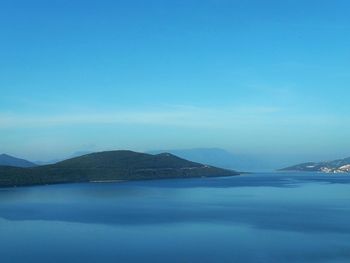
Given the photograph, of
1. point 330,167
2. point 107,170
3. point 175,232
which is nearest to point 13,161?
point 107,170

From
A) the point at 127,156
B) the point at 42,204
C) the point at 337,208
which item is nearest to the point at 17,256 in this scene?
the point at 42,204

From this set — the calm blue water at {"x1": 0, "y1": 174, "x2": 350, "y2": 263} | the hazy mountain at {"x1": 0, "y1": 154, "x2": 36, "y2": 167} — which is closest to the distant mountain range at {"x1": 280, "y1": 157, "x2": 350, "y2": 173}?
the hazy mountain at {"x1": 0, "y1": 154, "x2": 36, "y2": 167}

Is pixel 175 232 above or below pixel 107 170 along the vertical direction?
below

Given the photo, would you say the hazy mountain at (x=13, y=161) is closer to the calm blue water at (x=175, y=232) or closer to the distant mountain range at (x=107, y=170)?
the distant mountain range at (x=107, y=170)

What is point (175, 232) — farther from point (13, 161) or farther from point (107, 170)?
point (13, 161)

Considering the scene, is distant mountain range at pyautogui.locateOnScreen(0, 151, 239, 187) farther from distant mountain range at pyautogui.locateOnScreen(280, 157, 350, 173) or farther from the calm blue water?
distant mountain range at pyautogui.locateOnScreen(280, 157, 350, 173)
